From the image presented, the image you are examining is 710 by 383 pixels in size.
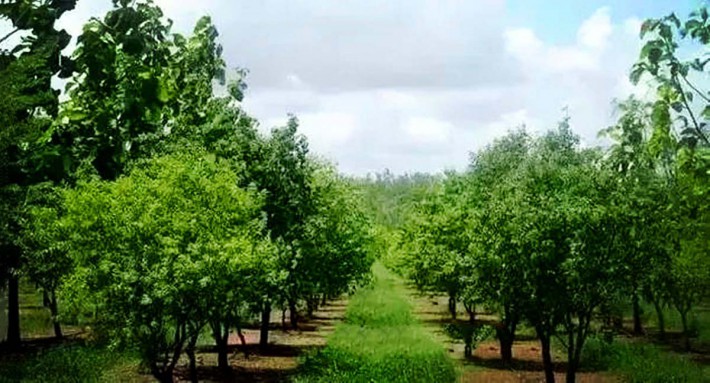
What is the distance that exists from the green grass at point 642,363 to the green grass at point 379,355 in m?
5.09

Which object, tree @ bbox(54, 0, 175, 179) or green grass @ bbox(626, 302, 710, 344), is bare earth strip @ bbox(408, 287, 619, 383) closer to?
green grass @ bbox(626, 302, 710, 344)

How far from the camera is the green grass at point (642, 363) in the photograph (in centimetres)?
2622

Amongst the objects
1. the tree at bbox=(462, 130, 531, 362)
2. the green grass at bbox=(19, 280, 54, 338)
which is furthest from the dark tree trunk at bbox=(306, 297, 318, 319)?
the tree at bbox=(462, 130, 531, 362)

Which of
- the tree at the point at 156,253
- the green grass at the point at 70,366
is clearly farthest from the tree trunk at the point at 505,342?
the tree at the point at 156,253

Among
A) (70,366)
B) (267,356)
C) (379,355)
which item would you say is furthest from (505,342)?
(70,366)

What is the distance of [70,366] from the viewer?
25.7 m

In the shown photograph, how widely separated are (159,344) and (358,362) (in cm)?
1156

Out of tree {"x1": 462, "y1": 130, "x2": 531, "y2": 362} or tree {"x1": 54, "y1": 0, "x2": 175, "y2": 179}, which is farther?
tree {"x1": 462, "y1": 130, "x2": 531, "y2": 362}

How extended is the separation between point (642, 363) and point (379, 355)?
8.71 meters

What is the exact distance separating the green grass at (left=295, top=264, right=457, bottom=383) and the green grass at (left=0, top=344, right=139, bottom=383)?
5355mm

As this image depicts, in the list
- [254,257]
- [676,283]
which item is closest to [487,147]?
[676,283]

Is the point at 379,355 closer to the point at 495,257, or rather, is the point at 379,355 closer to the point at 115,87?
the point at 495,257

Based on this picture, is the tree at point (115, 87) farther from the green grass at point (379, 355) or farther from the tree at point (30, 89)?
the green grass at point (379, 355)

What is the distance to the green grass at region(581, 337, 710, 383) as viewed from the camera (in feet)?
86.0
